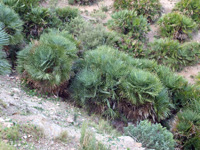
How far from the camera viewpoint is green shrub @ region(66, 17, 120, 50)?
9.18 metres

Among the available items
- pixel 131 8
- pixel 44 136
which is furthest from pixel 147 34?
pixel 44 136

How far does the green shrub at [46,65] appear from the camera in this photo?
5.89m

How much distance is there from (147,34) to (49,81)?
6.74m

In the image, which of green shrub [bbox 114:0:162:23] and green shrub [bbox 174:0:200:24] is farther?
green shrub [bbox 114:0:162:23]

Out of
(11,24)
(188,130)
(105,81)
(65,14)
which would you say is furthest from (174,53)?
(11,24)

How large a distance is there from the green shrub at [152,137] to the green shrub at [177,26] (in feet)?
21.1

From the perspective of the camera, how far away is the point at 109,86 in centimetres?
633

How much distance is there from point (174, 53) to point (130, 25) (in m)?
2.29

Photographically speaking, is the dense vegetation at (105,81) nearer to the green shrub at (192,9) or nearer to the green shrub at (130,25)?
the green shrub at (130,25)

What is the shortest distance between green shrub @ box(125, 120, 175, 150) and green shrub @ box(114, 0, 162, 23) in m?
7.52

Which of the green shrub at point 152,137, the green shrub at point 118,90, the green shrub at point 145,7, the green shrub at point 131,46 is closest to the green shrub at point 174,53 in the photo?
the green shrub at point 131,46

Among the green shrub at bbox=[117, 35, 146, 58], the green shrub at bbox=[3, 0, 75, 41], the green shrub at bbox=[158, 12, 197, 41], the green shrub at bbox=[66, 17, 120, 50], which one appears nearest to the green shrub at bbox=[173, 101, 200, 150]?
the green shrub at bbox=[117, 35, 146, 58]

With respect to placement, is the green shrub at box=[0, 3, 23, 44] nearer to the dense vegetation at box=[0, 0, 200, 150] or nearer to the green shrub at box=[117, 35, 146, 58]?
the dense vegetation at box=[0, 0, 200, 150]

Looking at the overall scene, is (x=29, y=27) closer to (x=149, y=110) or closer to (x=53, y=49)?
(x=53, y=49)
